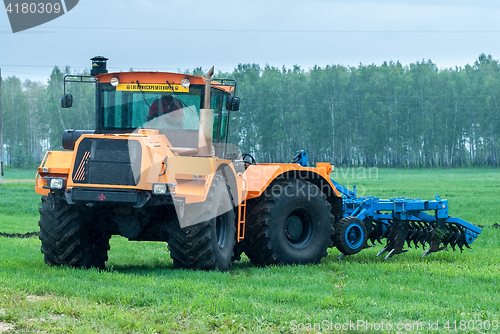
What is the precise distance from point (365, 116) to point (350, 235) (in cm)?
6807

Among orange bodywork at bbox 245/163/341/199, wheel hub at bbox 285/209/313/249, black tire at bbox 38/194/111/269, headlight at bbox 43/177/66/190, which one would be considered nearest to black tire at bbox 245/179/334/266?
wheel hub at bbox 285/209/313/249

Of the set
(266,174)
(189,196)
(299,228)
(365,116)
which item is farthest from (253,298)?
(365,116)

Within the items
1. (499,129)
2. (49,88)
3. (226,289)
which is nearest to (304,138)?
(499,129)

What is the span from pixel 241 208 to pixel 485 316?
4.70m

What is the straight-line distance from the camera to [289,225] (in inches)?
453

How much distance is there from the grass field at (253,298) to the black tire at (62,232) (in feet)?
0.94

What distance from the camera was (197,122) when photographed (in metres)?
10.5

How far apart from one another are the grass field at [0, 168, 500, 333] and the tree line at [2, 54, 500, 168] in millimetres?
67124

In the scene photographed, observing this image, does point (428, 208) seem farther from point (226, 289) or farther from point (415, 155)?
point (415, 155)

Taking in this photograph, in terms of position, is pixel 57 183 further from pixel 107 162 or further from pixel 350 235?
pixel 350 235

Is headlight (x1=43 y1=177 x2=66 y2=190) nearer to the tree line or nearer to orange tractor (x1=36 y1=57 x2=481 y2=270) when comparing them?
orange tractor (x1=36 y1=57 x2=481 y2=270)

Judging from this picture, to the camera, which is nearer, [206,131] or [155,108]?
[206,131]

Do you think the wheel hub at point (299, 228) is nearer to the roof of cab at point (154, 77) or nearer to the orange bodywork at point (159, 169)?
the orange bodywork at point (159, 169)

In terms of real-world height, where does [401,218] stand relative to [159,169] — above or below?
below
